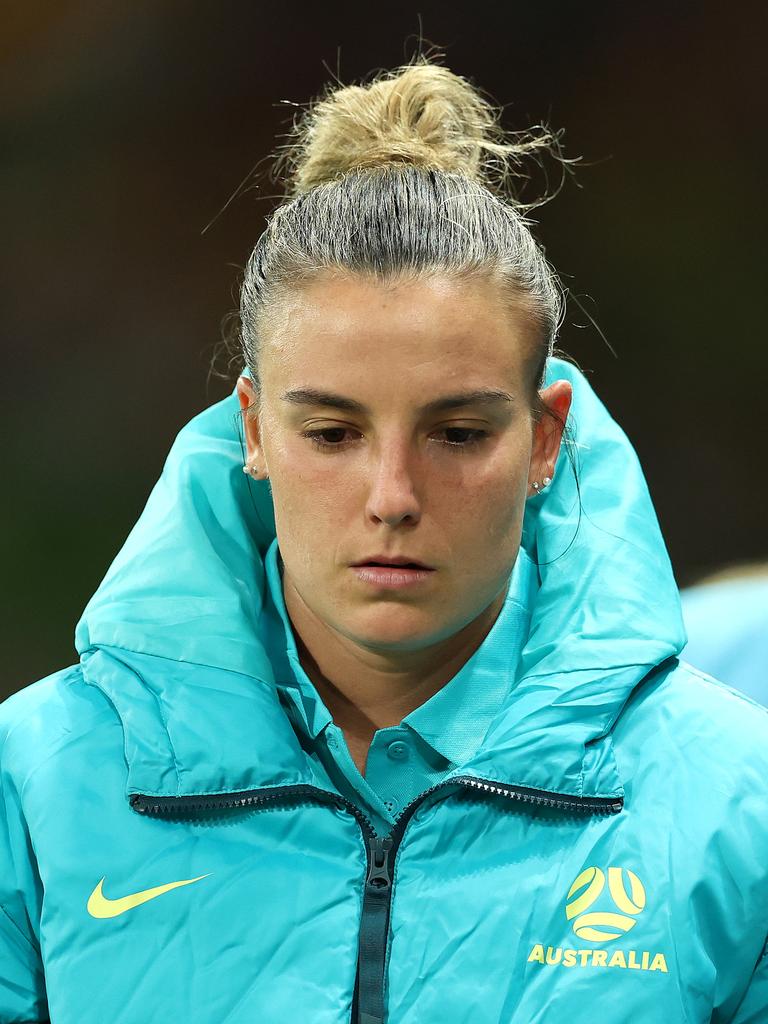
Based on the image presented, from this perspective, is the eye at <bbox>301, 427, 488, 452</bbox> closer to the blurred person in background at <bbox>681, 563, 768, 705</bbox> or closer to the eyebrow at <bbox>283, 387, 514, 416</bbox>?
the eyebrow at <bbox>283, 387, 514, 416</bbox>

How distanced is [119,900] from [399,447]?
325 mm

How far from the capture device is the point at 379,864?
0.82 meters

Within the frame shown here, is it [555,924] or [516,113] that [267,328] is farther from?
[516,113]

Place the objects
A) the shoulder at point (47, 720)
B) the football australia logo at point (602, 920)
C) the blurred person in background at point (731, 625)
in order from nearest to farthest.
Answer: the football australia logo at point (602, 920) < the shoulder at point (47, 720) < the blurred person in background at point (731, 625)

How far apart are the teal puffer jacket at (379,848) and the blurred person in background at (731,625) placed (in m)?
0.68

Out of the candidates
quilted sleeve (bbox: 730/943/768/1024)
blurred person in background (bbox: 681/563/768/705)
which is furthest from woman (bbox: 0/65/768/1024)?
blurred person in background (bbox: 681/563/768/705)

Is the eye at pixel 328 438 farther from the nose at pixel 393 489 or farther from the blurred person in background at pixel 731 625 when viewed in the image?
the blurred person in background at pixel 731 625

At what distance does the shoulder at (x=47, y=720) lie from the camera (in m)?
0.88

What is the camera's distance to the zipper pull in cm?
81

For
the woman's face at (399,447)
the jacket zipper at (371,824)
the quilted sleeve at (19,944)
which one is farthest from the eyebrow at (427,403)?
the quilted sleeve at (19,944)

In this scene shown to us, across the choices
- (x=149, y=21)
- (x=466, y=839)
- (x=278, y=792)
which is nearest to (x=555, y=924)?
(x=466, y=839)

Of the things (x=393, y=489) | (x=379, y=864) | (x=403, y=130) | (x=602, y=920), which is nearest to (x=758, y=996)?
(x=602, y=920)

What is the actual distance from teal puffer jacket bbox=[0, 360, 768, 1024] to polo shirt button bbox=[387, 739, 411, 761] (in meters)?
0.07

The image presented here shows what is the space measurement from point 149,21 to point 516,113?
0.46 m
